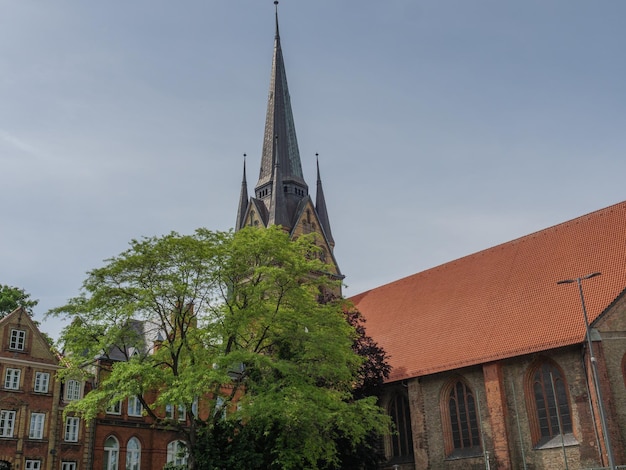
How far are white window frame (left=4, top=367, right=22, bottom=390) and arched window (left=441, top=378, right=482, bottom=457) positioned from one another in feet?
56.5

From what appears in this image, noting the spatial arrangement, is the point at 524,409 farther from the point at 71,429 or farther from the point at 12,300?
the point at 12,300

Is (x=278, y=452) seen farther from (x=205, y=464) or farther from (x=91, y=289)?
(x=91, y=289)

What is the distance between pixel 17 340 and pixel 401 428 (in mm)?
17002

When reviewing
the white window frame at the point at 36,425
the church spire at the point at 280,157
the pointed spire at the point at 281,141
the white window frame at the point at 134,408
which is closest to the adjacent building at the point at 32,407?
the white window frame at the point at 36,425

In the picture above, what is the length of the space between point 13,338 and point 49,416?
11.1ft

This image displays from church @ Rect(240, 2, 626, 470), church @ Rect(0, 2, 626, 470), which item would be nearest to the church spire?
church @ Rect(240, 2, 626, 470)

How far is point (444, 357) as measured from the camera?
95.1ft

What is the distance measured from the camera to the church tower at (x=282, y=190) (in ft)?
146

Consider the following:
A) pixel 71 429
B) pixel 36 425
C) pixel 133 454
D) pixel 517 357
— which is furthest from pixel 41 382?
pixel 517 357

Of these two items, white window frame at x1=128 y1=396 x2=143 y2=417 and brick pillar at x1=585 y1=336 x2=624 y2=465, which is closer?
brick pillar at x1=585 y1=336 x2=624 y2=465

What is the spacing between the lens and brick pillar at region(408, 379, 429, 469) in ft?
93.4

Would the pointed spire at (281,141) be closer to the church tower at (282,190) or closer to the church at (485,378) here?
the church tower at (282,190)

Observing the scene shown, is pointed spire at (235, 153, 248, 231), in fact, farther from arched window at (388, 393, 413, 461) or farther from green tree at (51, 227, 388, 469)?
green tree at (51, 227, 388, 469)

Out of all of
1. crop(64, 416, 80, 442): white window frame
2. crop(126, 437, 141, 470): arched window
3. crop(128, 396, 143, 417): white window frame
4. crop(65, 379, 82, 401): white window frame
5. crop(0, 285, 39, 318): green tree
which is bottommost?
crop(126, 437, 141, 470): arched window
